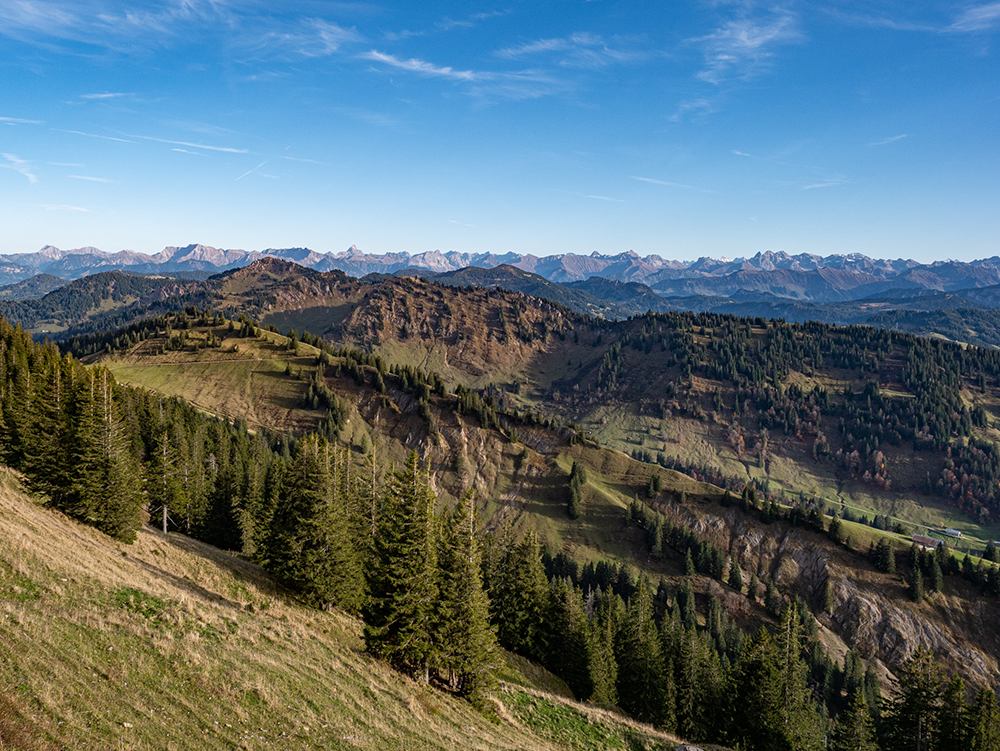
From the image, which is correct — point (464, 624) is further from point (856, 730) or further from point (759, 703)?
point (856, 730)

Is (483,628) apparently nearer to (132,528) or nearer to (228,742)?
(228,742)

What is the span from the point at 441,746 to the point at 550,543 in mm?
146940

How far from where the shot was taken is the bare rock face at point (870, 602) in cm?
13112

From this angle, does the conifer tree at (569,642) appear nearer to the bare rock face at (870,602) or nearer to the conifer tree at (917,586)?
the bare rock face at (870,602)

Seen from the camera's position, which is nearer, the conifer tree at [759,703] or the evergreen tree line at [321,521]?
the evergreen tree line at [321,521]

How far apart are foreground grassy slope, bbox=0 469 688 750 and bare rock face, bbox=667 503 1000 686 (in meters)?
132

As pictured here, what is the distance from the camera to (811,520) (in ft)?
529

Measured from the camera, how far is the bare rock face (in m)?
131

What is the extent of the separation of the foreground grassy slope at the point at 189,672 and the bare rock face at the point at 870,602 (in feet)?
432

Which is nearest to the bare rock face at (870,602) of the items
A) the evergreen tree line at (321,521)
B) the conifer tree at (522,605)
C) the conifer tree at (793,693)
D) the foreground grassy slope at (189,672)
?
the conifer tree at (793,693)

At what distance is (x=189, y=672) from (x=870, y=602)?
569 ft

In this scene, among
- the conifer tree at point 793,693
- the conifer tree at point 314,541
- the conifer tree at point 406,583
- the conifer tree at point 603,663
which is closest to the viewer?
the conifer tree at point 406,583

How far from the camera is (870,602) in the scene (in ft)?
469

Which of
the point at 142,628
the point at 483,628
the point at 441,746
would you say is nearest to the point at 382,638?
the point at 483,628
